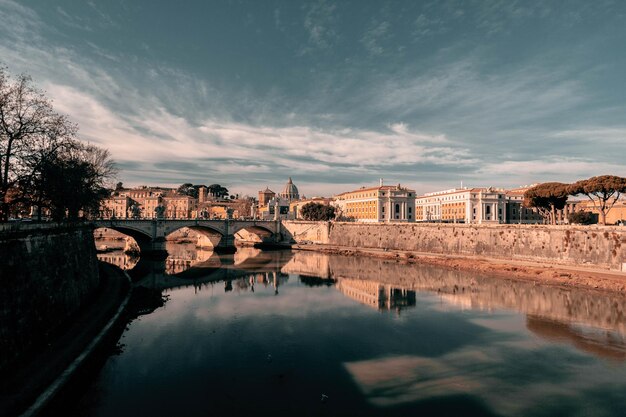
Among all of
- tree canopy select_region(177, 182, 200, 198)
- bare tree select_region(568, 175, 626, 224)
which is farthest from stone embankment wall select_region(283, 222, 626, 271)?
tree canopy select_region(177, 182, 200, 198)

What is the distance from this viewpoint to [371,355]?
17.4 meters


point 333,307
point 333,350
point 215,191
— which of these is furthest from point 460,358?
point 215,191

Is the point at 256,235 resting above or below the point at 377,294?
above

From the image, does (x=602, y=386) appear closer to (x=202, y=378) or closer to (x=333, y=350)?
(x=333, y=350)

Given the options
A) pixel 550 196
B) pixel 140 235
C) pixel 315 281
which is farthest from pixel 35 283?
Answer: pixel 550 196

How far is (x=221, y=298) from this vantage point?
30.0 m

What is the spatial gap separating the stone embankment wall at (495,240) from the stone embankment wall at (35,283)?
144 feet

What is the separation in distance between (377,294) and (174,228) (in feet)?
125

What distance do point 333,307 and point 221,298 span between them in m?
9.40

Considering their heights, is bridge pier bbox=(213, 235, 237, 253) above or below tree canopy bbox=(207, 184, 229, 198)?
below

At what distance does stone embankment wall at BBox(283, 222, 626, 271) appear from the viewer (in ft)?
119

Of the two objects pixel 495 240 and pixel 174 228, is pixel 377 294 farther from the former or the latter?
pixel 174 228

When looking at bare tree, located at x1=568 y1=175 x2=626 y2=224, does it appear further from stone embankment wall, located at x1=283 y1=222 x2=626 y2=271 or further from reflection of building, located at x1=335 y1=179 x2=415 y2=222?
reflection of building, located at x1=335 y1=179 x2=415 y2=222

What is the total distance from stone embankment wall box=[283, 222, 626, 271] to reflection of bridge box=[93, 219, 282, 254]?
24.4 feet
